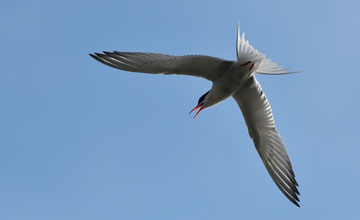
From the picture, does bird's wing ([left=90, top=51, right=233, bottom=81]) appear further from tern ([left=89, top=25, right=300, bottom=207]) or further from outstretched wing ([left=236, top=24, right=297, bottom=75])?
outstretched wing ([left=236, top=24, right=297, bottom=75])

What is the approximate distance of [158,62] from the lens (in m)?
7.88

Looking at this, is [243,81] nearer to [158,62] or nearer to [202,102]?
[202,102]

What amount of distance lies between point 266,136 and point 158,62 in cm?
249

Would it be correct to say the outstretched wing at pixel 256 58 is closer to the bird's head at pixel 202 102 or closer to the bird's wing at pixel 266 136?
the bird's wing at pixel 266 136

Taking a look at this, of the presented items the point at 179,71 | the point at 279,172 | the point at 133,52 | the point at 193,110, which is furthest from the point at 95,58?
the point at 279,172

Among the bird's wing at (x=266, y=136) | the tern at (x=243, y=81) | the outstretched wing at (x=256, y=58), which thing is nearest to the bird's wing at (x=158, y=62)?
the tern at (x=243, y=81)

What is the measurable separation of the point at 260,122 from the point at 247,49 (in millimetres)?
1657

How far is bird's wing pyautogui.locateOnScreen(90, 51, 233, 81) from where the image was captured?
7895mm

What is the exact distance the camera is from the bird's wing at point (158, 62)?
7895 mm

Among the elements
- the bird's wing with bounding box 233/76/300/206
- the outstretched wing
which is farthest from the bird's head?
the outstretched wing

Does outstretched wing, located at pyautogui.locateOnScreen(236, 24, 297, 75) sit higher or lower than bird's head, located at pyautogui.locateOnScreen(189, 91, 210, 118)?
higher

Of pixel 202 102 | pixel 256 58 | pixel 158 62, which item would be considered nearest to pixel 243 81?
pixel 256 58

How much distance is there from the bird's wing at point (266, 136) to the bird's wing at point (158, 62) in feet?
2.44

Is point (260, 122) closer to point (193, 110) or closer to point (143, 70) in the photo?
point (193, 110)
